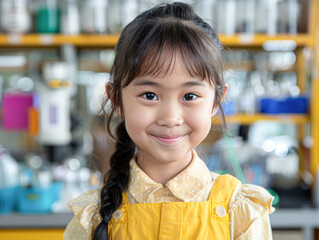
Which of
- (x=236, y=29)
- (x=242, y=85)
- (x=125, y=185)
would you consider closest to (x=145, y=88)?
(x=125, y=185)

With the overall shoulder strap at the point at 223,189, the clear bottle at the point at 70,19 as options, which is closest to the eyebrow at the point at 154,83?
the overall shoulder strap at the point at 223,189

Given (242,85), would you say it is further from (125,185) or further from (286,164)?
(125,185)

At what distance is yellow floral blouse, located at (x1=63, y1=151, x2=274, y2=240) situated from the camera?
82 cm

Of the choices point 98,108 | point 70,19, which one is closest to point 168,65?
point 98,108

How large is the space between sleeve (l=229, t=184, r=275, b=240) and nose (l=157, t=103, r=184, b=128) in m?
0.23

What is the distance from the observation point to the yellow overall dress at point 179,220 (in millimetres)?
805

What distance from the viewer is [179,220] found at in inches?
31.8

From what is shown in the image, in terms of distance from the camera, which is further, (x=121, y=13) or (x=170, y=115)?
(x=121, y=13)

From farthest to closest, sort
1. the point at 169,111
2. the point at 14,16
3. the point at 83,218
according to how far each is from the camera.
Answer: the point at 14,16 → the point at 83,218 → the point at 169,111

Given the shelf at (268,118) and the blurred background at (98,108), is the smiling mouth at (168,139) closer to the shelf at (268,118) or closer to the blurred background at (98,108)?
the blurred background at (98,108)

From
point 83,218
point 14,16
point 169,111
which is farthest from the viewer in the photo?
point 14,16

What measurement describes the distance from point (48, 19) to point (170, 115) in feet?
4.95

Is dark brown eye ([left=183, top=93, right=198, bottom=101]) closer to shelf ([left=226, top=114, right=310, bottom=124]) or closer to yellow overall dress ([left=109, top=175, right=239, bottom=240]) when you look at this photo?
yellow overall dress ([left=109, top=175, right=239, bottom=240])

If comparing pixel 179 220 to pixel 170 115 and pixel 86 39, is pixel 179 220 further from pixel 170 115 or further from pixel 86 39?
pixel 86 39
